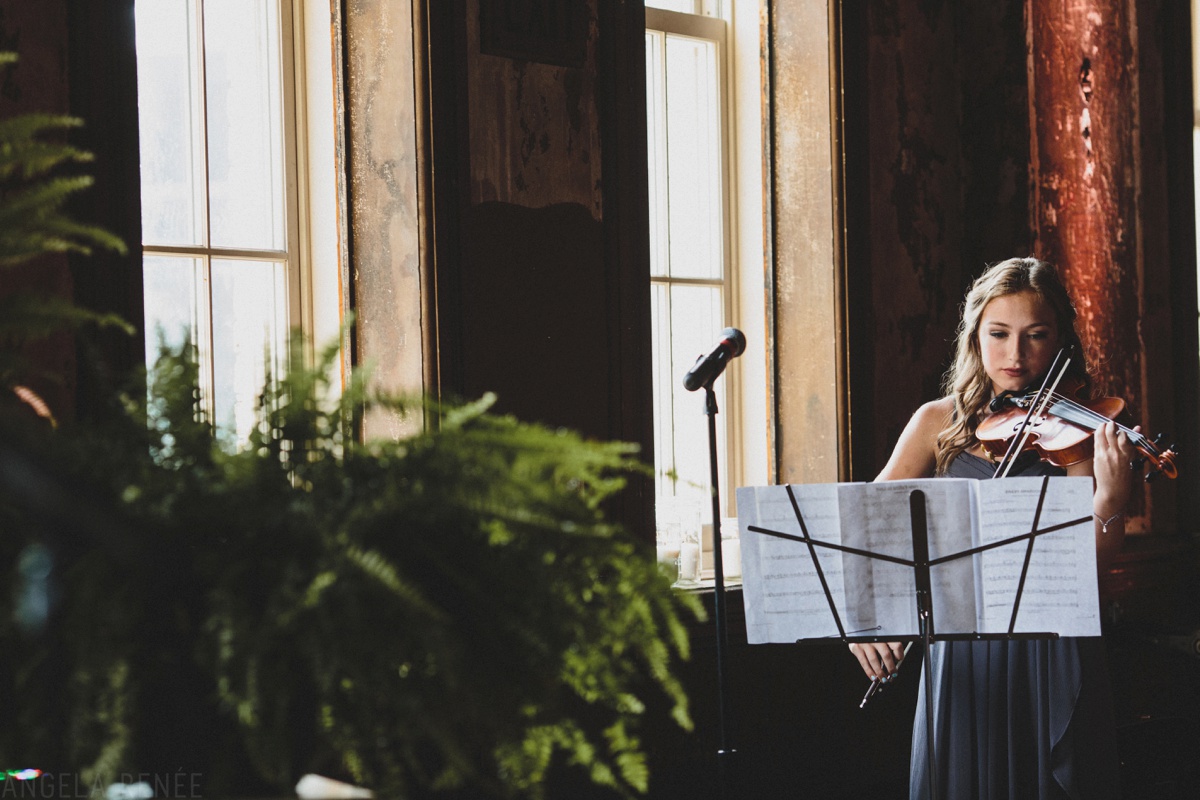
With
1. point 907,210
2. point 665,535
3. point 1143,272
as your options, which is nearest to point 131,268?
point 665,535

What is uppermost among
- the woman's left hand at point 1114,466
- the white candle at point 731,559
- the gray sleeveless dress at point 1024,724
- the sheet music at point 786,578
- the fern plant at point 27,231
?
the fern plant at point 27,231

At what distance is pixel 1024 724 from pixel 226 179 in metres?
2.50

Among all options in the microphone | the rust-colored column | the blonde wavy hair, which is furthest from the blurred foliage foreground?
the rust-colored column

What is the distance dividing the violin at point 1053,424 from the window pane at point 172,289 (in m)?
2.07

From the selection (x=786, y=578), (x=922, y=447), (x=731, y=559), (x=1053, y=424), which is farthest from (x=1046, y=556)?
(x=731, y=559)

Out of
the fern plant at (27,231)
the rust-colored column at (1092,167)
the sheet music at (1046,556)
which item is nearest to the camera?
the fern plant at (27,231)

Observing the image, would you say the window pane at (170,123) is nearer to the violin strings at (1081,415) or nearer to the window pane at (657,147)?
the window pane at (657,147)

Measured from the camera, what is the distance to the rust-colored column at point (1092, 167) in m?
4.82

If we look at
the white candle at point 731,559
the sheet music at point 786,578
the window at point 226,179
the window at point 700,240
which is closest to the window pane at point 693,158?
the window at point 700,240

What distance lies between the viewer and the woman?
3006 mm

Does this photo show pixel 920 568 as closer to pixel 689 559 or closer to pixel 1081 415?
pixel 1081 415

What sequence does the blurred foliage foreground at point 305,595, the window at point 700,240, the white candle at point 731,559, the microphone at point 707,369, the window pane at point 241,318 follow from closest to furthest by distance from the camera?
1. the blurred foliage foreground at point 305,595
2. the microphone at point 707,369
3. the window pane at point 241,318
4. the white candle at point 731,559
5. the window at point 700,240

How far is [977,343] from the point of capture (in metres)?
3.34

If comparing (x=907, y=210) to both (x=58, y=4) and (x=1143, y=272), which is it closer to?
(x=1143, y=272)
